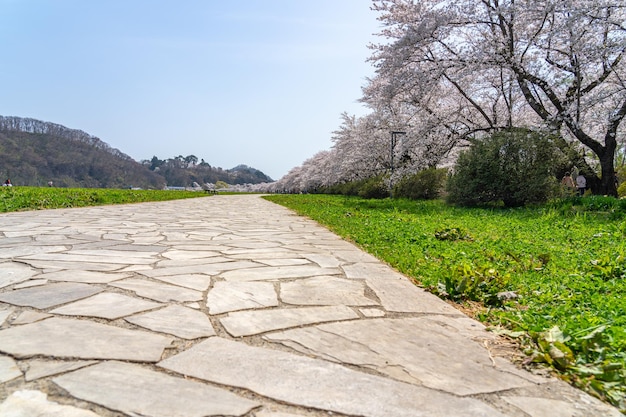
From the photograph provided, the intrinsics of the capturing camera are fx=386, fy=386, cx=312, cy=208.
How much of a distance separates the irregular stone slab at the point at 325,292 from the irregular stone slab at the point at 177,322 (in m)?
0.62

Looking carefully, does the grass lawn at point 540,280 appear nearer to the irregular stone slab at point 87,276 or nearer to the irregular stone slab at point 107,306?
the irregular stone slab at point 107,306

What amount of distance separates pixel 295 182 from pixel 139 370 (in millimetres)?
54773

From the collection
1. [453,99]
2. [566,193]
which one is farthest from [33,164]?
[566,193]

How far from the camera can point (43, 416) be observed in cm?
127

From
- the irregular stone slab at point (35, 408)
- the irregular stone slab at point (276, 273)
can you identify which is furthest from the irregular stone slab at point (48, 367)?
the irregular stone slab at point (276, 273)

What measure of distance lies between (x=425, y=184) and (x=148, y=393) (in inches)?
620

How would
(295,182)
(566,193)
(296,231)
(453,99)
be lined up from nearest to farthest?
(296,231) → (566,193) → (453,99) → (295,182)

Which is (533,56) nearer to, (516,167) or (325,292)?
(516,167)

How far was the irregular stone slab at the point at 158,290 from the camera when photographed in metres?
2.60

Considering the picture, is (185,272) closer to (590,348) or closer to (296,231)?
(590,348)

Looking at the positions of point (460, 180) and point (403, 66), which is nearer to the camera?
point (460, 180)

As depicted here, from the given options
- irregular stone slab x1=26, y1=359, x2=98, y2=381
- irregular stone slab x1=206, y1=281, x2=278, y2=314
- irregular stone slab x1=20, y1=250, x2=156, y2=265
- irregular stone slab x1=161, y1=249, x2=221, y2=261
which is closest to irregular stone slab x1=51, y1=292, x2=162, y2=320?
irregular stone slab x1=206, y1=281, x2=278, y2=314

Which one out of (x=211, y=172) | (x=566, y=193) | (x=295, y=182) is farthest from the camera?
(x=211, y=172)

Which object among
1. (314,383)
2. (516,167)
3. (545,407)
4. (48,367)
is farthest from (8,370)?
(516,167)
